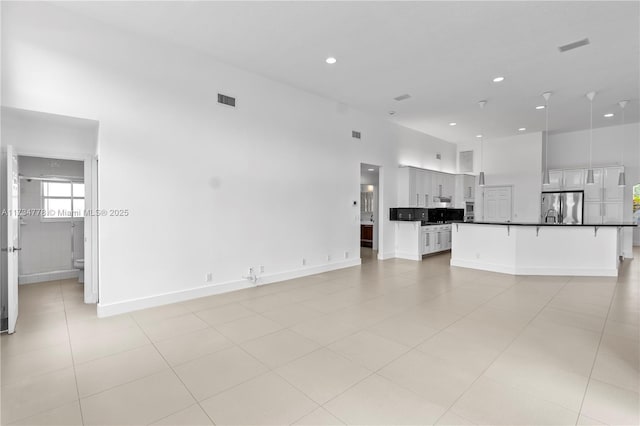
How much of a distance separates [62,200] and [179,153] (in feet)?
10.2

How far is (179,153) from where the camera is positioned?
4.48 m

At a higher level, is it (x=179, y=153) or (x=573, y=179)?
(x=573, y=179)

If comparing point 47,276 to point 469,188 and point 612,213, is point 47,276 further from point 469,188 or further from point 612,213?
point 612,213

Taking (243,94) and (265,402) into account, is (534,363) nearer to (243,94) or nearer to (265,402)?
(265,402)

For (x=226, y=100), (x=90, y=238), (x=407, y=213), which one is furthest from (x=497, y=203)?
(x=90, y=238)

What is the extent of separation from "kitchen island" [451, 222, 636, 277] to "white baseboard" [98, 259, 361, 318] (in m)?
3.83

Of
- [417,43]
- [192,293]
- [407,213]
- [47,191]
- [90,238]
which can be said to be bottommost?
[192,293]

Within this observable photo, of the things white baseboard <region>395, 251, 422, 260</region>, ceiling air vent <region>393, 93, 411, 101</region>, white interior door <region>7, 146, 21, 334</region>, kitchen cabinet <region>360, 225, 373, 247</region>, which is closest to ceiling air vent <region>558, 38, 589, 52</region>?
→ ceiling air vent <region>393, 93, 411, 101</region>

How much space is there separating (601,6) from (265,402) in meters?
5.31

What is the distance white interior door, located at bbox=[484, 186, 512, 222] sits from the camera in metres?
9.95

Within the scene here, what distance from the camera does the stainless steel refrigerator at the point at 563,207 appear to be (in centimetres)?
890

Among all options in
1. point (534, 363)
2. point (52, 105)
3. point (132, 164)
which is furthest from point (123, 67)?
point (534, 363)

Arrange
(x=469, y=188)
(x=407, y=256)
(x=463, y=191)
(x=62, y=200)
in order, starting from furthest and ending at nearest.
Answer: (x=469, y=188) < (x=463, y=191) < (x=407, y=256) < (x=62, y=200)

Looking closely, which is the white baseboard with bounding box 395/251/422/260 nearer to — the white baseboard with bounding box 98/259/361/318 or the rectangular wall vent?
the white baseboard with bounding box 98/259/361/318
